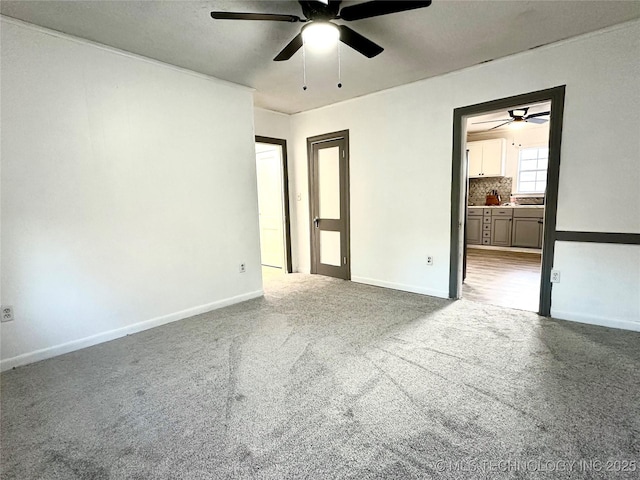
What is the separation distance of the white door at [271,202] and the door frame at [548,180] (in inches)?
108

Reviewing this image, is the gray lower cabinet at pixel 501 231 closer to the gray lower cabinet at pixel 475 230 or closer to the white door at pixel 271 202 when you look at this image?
the gray lower cabinet at pixel 475 230

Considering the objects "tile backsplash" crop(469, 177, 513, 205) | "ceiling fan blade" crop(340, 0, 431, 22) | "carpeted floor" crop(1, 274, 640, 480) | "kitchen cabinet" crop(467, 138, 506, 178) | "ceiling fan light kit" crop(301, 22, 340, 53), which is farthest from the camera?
"tile backsplash" crop(469, 177, 513, 205)

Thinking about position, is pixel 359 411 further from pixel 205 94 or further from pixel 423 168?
pixel 205 94

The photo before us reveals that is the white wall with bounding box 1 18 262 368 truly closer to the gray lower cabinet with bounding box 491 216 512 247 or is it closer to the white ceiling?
the white ceiling

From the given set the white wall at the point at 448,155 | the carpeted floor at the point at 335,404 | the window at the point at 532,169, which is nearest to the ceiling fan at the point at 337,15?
the white wall at the point at 448,155

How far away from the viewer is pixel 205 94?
359 cm

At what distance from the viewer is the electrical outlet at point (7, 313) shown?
247cm

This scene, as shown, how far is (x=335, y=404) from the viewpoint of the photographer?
1.96m

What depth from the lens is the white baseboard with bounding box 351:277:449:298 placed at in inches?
159

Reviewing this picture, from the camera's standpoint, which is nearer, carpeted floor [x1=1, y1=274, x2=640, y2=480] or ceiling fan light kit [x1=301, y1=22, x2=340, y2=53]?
carpeted floor [x1=1, y1=274, x2=640, y2=480]

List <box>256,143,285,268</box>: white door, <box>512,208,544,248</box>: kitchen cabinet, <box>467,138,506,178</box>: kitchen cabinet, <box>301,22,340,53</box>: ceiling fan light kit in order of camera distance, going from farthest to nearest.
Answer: <box>467,138,506,178</box>: kitchen cabinet < <box>512,208,544,248</box>: kitchen cabinet < <box>256,143,285,268</box>: white door < <box>301,22,340,53</box>: ceiling fan light kit

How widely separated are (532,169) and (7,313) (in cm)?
876

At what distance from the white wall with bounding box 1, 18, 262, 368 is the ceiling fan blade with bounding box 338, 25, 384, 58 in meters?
1.88

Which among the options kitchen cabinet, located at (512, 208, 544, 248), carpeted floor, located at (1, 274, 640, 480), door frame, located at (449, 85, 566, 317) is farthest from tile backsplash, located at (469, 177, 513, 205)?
carpeted floor, located at (1, 274, 640, 480)
